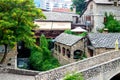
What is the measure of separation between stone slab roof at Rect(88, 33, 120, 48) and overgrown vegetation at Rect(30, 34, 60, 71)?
19.8 feet

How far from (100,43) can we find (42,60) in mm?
8520

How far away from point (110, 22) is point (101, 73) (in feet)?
74.4

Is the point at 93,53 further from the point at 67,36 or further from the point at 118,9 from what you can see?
the point at 118,9

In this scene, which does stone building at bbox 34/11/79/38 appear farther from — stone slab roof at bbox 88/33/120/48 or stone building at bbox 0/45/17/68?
stone building at bbox 0/45/17/68

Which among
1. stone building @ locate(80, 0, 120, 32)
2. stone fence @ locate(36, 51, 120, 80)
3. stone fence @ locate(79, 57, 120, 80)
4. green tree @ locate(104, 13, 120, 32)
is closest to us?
stone fence @ locate(79, 57, 120, 80)

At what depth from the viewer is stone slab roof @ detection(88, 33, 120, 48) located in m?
35.7

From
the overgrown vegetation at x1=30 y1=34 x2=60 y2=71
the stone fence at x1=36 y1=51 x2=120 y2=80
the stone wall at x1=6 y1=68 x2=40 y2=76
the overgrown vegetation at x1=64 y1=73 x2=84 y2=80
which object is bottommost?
the overgrown vegetation at x1=30 y1=34 x2=60 y2=71

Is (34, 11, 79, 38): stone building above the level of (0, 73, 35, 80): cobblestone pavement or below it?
above

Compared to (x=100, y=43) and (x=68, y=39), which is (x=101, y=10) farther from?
(x=100, y=43)

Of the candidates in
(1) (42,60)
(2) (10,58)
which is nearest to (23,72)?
→ (2) (10,58)

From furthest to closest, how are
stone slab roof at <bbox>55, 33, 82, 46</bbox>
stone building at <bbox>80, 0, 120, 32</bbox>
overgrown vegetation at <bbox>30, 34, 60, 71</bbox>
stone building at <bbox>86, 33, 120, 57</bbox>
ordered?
stone building at <bbox>80, 0, 120, 32</bbox>
overgrown vegetation at <bbox>30, 34, 60, 71</bbox>
stone slab roof at <bbox>55, 33, 82, 46</bbox>
stone building at <bbox>86, 33, 120, 57</bbox>

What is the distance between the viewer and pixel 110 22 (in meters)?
46.6

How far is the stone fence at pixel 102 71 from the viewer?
2403 cm

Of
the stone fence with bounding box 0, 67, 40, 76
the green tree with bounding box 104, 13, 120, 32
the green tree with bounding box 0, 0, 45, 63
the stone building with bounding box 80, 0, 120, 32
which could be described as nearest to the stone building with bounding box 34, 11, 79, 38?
the stone building with bounding box 80, 0, 120, 32
